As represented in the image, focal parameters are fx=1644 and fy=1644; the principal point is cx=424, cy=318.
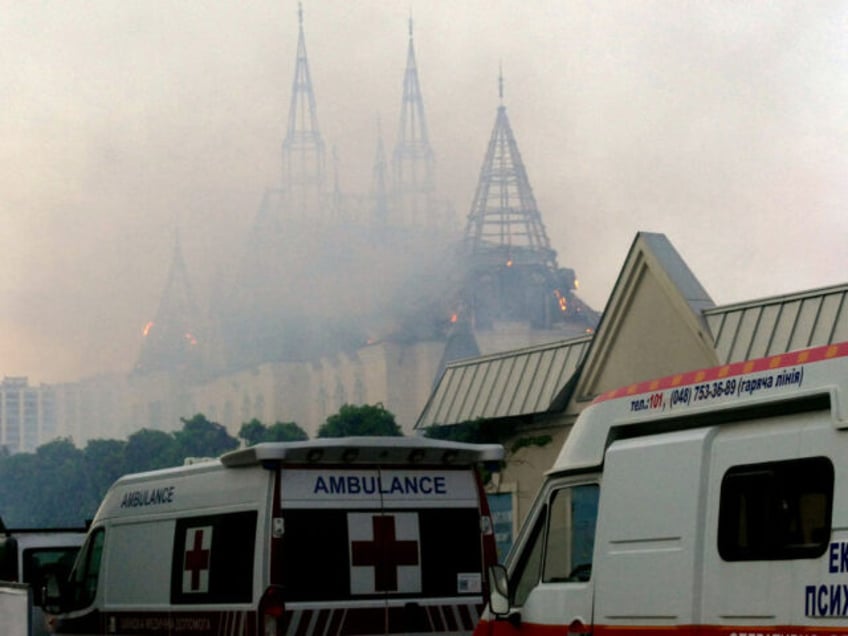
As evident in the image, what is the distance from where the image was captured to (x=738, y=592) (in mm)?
7551

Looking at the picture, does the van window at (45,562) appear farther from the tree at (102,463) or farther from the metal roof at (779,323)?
the tree at (102,463)

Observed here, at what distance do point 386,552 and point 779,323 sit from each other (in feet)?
48.3

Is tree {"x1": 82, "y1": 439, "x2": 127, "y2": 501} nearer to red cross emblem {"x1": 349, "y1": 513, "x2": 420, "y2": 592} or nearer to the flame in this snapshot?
the flame

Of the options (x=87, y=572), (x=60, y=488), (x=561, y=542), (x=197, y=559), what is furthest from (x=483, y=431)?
(x=60, y=488)

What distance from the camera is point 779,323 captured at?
25562mm

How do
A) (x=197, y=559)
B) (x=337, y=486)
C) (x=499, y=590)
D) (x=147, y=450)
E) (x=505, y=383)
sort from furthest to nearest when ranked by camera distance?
(x=147, y=450), (x=505, y=383), (x=197, y=559), (x=337, y=486), (x=499, y=590)

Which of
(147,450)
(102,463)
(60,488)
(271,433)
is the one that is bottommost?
(60,488)

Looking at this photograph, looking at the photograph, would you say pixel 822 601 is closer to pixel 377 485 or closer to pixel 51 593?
pixel 377 485

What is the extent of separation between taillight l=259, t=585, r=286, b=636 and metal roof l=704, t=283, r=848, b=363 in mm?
13834

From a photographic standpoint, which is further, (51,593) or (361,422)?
(361,422)

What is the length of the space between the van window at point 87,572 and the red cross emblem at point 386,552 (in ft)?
11.2

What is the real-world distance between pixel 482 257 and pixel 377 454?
141 meters

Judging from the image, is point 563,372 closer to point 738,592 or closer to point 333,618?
point 333,618

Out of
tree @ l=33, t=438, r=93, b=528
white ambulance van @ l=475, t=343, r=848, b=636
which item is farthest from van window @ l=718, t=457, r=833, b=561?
tree @ l=33, t=438, r=93, b=528
